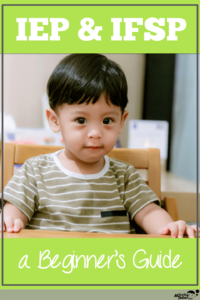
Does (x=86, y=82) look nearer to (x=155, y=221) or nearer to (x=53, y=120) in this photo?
(x=53, y=120)

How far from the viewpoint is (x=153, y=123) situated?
185 centimetres

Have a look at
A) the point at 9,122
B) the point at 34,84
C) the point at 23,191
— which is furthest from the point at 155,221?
the point at 34,84

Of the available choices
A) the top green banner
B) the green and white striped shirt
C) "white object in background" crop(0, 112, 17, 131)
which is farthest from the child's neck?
"white object in background" crop(0, 112, 17, 131)

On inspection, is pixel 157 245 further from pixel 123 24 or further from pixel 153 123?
pixel 153 123

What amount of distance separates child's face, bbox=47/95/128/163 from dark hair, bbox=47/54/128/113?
0.05 ft

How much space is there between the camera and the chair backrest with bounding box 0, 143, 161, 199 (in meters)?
→ 0.83

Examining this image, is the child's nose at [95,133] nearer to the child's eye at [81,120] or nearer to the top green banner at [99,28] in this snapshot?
the child's eye at [81,120]

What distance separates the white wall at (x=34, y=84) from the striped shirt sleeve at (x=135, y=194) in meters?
1.47

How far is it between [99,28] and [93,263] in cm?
39

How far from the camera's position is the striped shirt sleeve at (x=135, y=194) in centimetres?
73

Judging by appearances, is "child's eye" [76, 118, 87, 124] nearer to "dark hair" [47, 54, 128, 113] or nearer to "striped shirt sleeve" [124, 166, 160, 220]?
"dark hair" [47, 54, 128, 113]

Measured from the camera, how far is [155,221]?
0.68m
